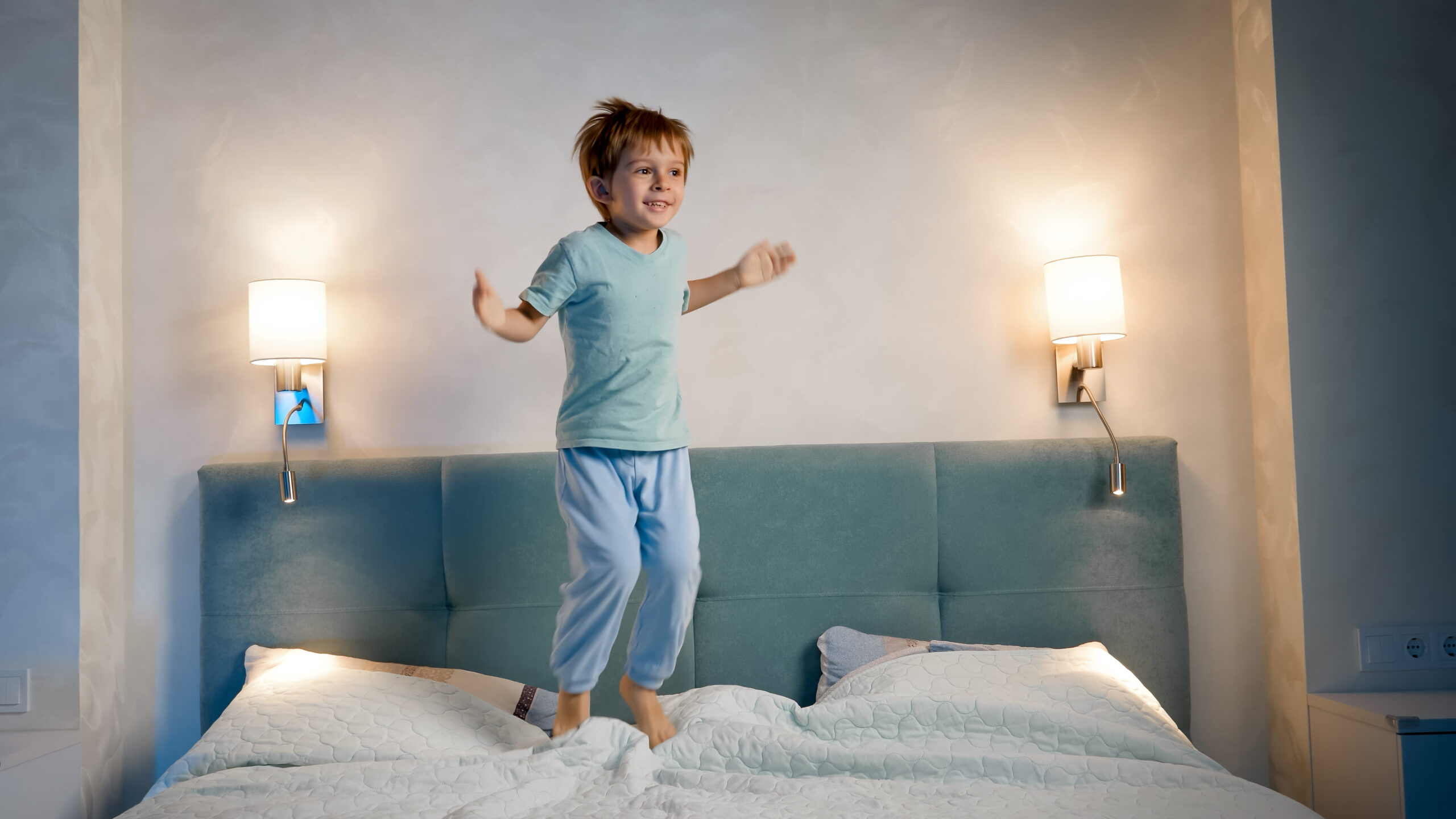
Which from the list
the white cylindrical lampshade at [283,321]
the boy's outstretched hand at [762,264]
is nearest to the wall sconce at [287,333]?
the white cylindrical lampshade at [283,321]

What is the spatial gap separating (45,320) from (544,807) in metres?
1.51

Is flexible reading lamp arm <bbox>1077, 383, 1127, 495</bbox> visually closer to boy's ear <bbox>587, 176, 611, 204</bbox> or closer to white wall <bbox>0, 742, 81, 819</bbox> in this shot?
boy's ear <bbox>587, 176, 611, 204</bbox>

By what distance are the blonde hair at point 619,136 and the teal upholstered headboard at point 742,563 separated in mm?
708

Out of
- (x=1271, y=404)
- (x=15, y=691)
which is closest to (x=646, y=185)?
(x=1271, y=404)

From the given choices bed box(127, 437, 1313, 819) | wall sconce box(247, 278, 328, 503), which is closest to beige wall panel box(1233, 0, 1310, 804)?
bed box(127, 437, 1313, 819)

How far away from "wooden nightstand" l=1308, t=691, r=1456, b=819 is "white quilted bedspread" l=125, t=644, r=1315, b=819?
0.49 m

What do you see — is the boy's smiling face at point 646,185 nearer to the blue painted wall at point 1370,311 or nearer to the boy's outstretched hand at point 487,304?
the boy's outstretched hand at point 487,304

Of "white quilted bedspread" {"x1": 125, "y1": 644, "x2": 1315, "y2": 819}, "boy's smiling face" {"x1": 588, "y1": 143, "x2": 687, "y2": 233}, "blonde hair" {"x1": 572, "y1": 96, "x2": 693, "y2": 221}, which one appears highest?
"blonde hair" {"x1": 572, "y1": 96, "x2": 693, "y2": 221}

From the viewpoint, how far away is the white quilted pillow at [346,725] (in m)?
1.40

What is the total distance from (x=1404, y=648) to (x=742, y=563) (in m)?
1.43

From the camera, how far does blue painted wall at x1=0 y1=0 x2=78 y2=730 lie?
1.74 metres

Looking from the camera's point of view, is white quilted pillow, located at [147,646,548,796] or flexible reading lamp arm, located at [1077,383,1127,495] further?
flexible reading lamp arm, located at [1077,383,1127,495]

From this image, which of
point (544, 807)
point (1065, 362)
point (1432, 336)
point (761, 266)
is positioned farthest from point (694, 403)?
point (1432, 336)

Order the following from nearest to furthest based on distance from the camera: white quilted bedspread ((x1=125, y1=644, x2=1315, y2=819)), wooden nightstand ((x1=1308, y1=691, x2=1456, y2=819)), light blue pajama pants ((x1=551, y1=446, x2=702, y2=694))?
1. white quilted bedspread ((x1=125, y1=644, x2=1315, y2=819))
2. light blue pajama pants ((x1=551, y1=446, x2=702, y2=694))
3. wooden nightstand ((x1=1308, y1=691, x2=1456, y2=819))
